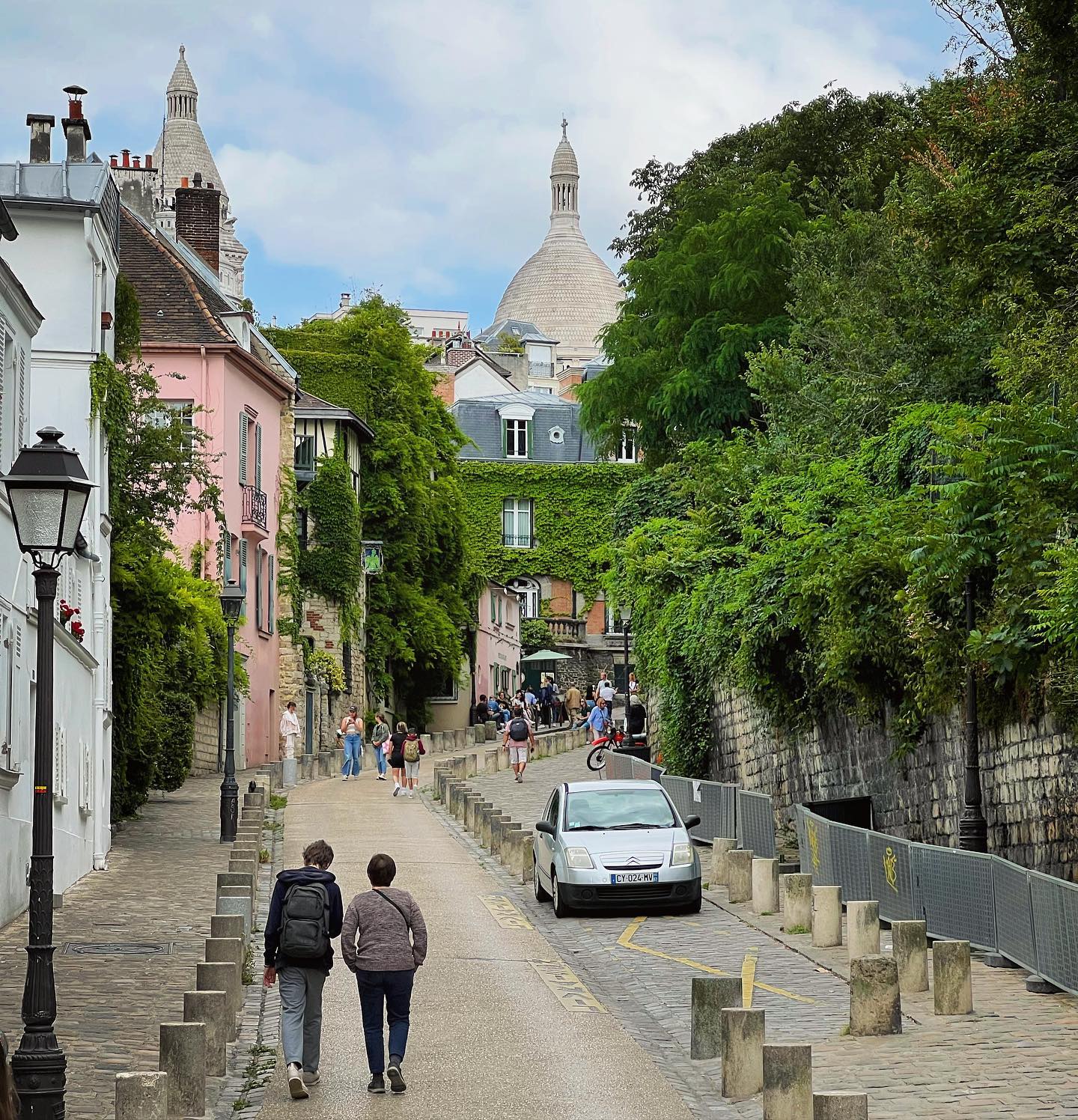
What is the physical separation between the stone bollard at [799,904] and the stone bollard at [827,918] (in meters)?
0.81

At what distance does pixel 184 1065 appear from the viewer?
33.7 feet

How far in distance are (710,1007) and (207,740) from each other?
32311mm

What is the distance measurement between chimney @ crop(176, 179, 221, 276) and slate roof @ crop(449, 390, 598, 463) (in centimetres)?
3052

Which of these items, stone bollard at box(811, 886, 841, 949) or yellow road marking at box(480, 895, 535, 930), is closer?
stone bollard at box(811, 886, 841, 949)

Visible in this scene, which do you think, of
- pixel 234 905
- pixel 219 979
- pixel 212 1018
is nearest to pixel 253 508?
pixel 234 905

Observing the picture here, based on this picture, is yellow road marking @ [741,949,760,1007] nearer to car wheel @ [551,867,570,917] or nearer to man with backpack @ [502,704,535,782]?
car wheel @ [551,867,570,917]

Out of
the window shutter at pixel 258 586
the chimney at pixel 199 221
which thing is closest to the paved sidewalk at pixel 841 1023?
the window shutter at pixel 258 586

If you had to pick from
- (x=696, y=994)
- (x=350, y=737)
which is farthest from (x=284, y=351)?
(x=696, y=994)

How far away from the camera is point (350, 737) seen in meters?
42.8

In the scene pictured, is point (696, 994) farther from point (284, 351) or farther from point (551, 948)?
point (284, 351)

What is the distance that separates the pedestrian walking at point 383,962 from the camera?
1136 cm

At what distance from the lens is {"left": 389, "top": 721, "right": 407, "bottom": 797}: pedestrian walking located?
124 ft

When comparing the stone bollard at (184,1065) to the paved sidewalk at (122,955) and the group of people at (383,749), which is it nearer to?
the paved sidewalk at (122,955)

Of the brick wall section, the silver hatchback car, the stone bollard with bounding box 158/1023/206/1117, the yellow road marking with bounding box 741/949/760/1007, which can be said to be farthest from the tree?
the stone bollard with bounding box 158/1023/206/1117
